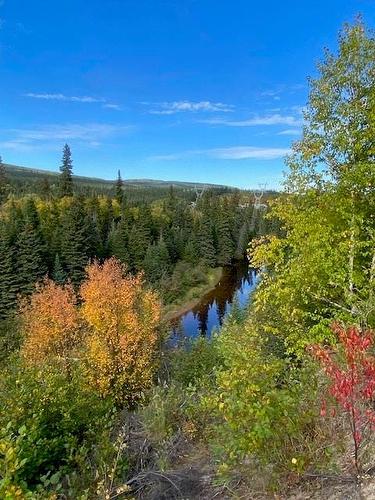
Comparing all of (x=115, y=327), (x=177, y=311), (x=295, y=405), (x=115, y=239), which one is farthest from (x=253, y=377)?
(x=115, y=239)

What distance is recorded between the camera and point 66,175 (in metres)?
67.0

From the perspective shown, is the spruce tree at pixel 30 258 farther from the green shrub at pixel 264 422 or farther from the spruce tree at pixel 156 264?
the green shrub at pixel 264 422

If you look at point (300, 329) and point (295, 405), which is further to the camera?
point (300, 329)

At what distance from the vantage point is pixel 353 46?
29.5 ft

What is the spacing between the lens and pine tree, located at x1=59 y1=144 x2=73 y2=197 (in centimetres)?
6391

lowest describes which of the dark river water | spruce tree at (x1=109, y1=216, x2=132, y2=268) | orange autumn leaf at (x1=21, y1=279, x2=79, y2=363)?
the dark river water

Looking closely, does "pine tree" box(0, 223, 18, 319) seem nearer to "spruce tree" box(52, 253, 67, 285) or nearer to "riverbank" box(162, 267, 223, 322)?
"spruce tree" box(52, 253, 67, 285)

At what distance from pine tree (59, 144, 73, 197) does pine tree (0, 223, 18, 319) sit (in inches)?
815

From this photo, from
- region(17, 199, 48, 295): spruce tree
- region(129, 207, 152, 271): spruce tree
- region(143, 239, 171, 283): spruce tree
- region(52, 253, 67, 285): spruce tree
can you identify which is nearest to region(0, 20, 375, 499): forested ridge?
region(17, 199, 48, 295): spruce tree

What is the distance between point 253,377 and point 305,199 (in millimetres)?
5659

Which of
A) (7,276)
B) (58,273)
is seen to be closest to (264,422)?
(7,276)

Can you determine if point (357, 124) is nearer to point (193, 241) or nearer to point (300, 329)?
point (300, 329)

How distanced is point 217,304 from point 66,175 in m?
32.6

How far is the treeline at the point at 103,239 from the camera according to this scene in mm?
47562
